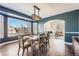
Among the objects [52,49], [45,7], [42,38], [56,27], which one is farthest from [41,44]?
[45,7]

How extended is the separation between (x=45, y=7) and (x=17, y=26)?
0.78 m

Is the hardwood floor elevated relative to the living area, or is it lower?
lower

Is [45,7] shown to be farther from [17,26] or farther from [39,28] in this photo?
[17,26]

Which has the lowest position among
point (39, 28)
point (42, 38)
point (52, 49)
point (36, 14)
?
point (52, 49)

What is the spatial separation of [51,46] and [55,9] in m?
0.86

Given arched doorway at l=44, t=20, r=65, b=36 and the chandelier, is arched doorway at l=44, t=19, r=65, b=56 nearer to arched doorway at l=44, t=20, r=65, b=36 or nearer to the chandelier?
arched doorway at l=44, t=20, r=65, b=36

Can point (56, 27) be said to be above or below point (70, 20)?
below

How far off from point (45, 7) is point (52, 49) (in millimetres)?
983

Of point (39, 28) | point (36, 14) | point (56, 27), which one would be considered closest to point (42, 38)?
point (39, 28)

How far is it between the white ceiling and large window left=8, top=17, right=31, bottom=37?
243 millimetres

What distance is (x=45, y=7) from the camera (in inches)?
95.5

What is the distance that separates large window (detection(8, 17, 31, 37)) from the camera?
2385 millimetres

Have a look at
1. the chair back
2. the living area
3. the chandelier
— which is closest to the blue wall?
the living area

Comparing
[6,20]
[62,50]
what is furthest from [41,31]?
[6,20]
